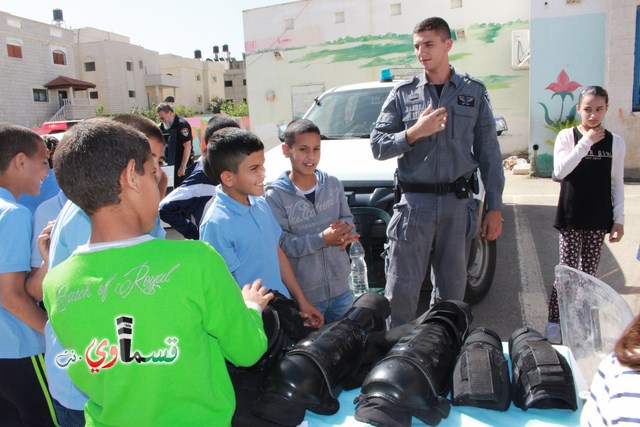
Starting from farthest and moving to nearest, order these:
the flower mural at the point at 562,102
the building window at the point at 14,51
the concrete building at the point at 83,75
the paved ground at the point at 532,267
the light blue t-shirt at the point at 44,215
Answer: the concrete building at the point at 83,75
the building window at the point at 14,51
the flower mural at the point at 562,102
the paved ground at the point at 532,267
the light blue t-shirt at the point at 44,215

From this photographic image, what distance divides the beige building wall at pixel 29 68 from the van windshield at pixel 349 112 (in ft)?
113

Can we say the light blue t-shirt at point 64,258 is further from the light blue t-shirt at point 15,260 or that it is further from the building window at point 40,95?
the building window at point 40,95

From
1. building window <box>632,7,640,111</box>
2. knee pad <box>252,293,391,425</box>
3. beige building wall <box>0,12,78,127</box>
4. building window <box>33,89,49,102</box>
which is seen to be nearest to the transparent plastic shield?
knee pad <box>252,293,391,425</box>

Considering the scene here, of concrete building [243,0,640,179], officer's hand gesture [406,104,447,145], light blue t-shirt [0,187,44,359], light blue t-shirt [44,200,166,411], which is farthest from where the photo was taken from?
concrete building [243,0,640,179]

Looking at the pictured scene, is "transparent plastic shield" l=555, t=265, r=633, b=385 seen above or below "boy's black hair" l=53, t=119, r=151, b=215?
below

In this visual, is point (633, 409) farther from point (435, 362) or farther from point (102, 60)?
point (102, 60)

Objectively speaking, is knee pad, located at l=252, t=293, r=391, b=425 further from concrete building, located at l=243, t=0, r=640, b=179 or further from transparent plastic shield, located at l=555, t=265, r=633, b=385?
concrete building, located at l=243, t=0, r=640, b=179

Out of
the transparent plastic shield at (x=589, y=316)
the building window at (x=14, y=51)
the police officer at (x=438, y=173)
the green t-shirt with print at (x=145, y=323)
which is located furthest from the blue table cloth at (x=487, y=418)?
the building window at (x=14, y=51)

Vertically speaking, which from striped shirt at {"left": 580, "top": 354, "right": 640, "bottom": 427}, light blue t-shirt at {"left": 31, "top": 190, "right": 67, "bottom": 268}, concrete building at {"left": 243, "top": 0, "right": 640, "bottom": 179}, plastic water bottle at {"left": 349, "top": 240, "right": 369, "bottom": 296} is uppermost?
concrete building at {"left": 243, "top": 0, "right": 640, "bottom": 179}

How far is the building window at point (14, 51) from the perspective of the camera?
35625 millimetres

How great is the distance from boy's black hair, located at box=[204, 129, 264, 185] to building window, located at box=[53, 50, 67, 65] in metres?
44.5

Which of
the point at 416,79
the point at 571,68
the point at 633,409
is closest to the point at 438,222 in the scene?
the point at 416,79

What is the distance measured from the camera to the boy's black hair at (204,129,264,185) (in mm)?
2455

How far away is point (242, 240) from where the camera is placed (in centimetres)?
236
